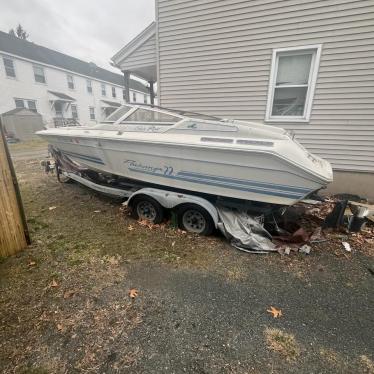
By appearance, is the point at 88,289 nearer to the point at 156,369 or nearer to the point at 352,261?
the point at 156,369

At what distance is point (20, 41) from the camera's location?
2056cm

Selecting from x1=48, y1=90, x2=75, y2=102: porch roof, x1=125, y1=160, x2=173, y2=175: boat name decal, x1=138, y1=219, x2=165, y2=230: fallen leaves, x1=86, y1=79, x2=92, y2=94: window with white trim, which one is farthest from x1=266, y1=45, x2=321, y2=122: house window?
x1=86, y1=79, x2=92, y2=94: window with white trim

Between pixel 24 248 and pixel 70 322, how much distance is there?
5.61ft

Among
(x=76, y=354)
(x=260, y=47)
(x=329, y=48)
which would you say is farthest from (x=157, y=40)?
(x=76, y=354)

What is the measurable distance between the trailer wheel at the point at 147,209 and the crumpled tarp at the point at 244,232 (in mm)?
1046

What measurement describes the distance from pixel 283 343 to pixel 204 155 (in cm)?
238

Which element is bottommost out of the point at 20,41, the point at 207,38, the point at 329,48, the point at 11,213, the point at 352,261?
the point at 352,261

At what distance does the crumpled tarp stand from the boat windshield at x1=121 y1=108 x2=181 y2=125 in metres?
1.70

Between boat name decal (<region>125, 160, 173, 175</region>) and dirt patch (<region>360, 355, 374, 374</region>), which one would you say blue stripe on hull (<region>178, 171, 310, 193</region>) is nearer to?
boat name decal (<region>125, 160, 173, 175</region>)

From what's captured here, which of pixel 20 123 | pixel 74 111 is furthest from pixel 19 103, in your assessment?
pixel 74 111

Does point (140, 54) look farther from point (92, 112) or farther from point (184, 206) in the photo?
point (92, 112)

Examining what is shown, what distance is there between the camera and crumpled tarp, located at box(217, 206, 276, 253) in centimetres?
342

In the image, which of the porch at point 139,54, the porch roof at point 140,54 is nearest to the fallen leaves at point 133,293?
the porch at point 139,54

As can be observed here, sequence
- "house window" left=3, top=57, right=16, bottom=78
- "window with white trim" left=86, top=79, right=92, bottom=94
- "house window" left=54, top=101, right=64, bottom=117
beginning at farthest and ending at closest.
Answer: "window with white trim" left=86, top=79, right=92, bottom=94
"house window" left=54, top=101, right=64, bottom=117
"house window" left=3, top=57, right=16, bottom=78
